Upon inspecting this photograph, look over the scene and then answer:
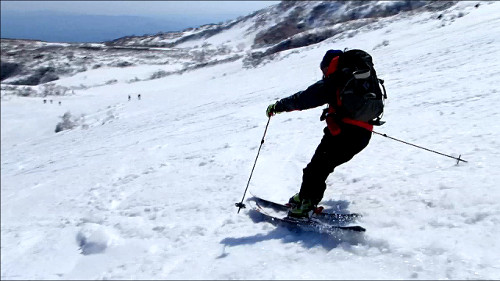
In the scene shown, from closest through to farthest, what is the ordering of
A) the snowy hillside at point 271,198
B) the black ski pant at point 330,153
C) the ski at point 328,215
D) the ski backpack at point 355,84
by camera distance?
1. the snowy hillside at point 271,198
2. the ski backpack at point 355,84
3. the black ski pant at point 330,153
4. the ski at point 328,215

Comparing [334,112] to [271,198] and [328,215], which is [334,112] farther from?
[271,198]

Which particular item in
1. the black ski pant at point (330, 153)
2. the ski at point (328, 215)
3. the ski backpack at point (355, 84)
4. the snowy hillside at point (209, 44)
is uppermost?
the snowy hillside at point (209, 44)

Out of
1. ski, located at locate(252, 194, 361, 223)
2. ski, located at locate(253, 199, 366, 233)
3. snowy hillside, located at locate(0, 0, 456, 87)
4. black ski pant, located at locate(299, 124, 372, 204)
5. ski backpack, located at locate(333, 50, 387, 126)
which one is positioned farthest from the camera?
snowy hillside, located at locate(0, 0, 456, 87)

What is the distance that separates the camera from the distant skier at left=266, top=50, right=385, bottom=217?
4.61 meters

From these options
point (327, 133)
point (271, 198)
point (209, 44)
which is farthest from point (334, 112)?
point (209, 44)

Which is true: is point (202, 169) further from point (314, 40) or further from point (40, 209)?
point (314, 40)

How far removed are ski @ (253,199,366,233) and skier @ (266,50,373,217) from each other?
5.2 inches

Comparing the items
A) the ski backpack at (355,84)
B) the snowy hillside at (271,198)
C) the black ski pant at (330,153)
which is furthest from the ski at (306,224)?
the ski backpack at (355,84)

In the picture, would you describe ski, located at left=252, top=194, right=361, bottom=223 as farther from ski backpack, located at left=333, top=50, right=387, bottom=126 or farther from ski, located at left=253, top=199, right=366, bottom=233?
ski backpack, located at left=333, top=50, right=387, bottom=126

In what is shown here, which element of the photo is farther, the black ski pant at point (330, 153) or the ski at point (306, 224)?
the black ski pant at point (330, 153)

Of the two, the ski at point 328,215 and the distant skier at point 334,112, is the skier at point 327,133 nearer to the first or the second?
the distant skier at point 334,112

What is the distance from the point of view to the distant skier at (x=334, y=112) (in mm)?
4613

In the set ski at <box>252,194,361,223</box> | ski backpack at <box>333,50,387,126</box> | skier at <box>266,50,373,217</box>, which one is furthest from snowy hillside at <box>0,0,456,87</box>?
ski backpack at <box>333,50,387,126</box>

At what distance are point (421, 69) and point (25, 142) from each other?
62.4 ft
